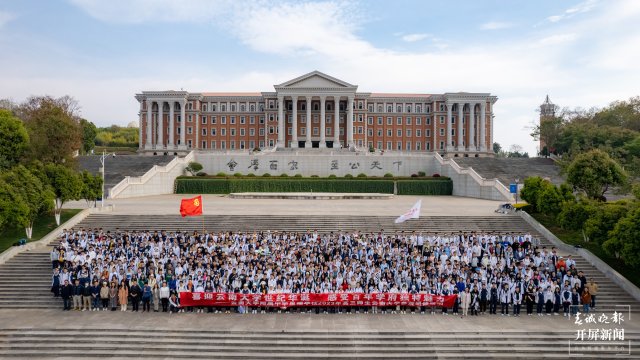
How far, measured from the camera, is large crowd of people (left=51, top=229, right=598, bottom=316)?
15148mm

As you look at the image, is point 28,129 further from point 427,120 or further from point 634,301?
point 427,120

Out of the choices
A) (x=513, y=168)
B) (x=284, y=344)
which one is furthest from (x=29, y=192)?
(x=513, y=168)

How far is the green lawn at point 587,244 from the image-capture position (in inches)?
720

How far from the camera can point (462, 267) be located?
16094 mm

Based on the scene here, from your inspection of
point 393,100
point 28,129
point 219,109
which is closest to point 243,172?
point 28,129

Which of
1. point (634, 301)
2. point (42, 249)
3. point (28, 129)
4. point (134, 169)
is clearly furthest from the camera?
point (134, 169)

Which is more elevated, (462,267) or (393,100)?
(393,100)

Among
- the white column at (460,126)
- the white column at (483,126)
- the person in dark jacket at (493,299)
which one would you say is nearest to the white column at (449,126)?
the white column at (460,126)

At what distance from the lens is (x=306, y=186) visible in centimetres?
4781

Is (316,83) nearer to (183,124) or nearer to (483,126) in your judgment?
(183,124)

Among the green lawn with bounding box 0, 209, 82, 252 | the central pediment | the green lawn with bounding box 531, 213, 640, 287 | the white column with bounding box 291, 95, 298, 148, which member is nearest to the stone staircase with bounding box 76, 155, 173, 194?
the green lawn with bounding box 0, 209, 82, 252

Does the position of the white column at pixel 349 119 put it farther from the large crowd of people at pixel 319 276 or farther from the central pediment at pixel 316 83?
the large crowd of people at pixel 319 276

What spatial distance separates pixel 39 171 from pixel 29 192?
2980 millimetres

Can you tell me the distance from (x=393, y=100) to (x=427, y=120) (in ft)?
22.6
